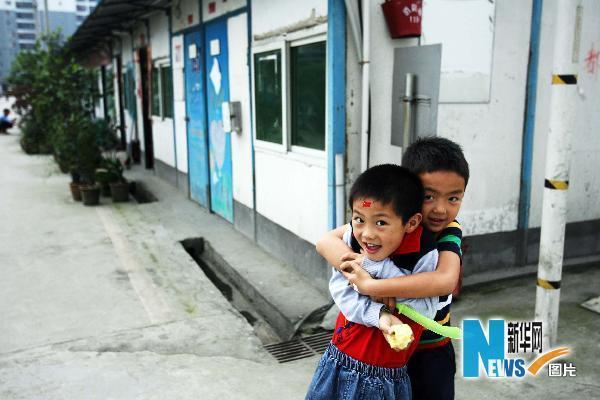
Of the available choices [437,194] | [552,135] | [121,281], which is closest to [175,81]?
[121,281]

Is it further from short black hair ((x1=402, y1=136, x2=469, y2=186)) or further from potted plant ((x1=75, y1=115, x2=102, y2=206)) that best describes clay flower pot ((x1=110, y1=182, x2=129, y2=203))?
short black hair ((x1=402, y1=136, x2=469, y2=186))

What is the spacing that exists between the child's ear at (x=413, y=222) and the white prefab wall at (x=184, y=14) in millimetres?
7478

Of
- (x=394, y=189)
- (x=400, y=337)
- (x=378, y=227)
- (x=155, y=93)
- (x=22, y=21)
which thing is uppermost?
(x=22, y=21)

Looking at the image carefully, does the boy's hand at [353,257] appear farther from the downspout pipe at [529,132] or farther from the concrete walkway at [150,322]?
the downspout pipe at [529,132]

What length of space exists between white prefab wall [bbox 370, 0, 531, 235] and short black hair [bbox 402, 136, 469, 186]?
270cm

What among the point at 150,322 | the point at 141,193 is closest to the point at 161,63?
the point at 141,193

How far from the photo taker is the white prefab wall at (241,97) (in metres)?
→ 6.64

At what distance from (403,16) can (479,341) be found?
2.89 meters

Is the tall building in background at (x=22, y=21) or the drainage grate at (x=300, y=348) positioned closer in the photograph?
the drainage grate at (x=300, y=348)

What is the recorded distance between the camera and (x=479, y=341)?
7.01 feet

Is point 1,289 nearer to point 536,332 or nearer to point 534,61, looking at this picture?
point 536,332

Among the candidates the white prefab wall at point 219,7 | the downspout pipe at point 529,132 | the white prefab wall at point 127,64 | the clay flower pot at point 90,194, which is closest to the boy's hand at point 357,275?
the downspout pipe at point 529,132

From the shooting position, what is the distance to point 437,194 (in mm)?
1797

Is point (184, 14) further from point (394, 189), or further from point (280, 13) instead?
point (394, 189)
